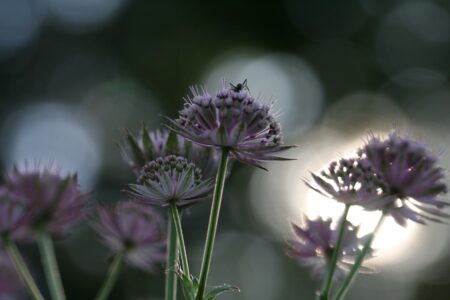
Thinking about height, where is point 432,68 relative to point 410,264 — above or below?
above

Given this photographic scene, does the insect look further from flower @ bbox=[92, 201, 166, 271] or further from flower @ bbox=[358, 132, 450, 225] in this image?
flower @ bbox=[92, 201, 166, 271]

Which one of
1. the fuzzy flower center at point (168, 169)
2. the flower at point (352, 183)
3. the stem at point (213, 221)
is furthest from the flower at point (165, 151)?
the flower at point (352, 183)

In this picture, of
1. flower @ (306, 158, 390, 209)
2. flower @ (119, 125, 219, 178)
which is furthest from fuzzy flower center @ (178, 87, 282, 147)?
flower @ (306, 158, 390, 209)

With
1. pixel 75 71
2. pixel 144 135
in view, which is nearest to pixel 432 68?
pixel 75 71

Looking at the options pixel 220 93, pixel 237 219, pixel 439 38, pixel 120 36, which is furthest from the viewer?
pixel 439 38

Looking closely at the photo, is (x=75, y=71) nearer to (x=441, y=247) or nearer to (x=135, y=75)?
(x=135, y=75)

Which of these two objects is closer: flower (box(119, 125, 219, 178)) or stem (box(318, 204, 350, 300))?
stem (box(318, 204, 350, 300))
